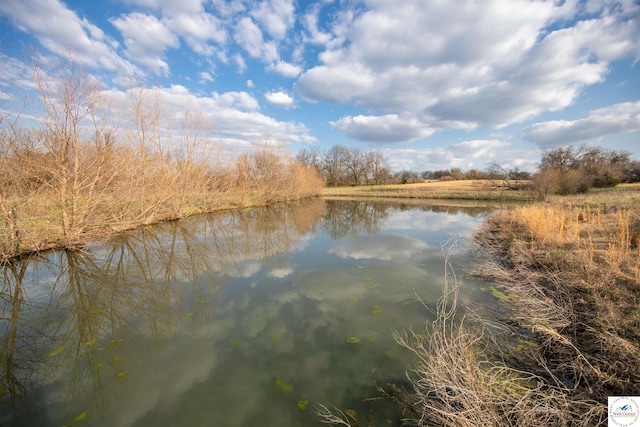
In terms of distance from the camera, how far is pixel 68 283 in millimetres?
6770

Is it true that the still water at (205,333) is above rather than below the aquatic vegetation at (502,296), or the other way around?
above

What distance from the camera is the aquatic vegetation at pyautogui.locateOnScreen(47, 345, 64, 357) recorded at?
4141 millimetres

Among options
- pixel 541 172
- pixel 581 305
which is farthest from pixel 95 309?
pixel 541 172

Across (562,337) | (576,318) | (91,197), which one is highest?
(91,197)

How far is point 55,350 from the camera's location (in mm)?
4250

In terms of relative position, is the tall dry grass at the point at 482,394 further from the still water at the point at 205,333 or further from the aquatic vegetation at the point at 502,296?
the aquatic vegetation at the point at 502,296

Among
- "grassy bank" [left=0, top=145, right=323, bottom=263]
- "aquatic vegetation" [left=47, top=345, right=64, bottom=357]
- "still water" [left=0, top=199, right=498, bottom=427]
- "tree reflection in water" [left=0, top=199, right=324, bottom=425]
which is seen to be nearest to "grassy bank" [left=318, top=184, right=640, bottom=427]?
"still water" [left=0, top=199, right=498, bottom=427]

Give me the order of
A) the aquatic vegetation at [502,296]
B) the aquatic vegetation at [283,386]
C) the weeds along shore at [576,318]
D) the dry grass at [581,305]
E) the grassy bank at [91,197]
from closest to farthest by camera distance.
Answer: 1. the weeds along shore at [576,318]
2. the dry grass at [581,305]
3. the aquatic vegetation at [283,386]
4. the aquatic vegetation at [502,296]
5. the grassy bank at [91,197]

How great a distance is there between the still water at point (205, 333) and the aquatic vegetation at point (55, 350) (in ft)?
0.10

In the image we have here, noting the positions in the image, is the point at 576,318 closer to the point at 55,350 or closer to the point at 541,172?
the point at 55,350

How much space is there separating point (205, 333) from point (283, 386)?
2064mm

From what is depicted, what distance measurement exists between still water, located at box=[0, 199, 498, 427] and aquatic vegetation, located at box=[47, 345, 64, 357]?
3 centimetres

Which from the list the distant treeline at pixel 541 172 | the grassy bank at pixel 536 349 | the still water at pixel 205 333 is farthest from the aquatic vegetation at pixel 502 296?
the distant treeline at pixel 541 172

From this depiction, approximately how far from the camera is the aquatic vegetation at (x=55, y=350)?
414cm
